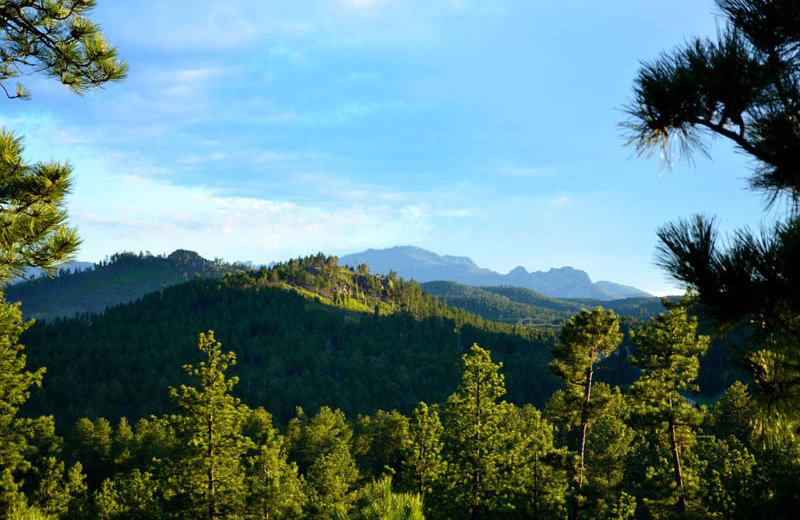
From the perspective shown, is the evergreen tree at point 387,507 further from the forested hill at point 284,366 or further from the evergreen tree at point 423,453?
the forested hill at point 284,366

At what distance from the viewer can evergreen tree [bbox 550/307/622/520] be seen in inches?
819

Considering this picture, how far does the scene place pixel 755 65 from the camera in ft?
16.6

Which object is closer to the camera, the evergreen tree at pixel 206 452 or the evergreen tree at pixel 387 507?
the evergreen tree at pixel 387 507

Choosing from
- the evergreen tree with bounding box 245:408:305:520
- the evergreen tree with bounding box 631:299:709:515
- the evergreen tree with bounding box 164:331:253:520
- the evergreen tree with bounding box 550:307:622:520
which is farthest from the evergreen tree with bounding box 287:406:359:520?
the evergreen tree with bounding box 631:299:709:515

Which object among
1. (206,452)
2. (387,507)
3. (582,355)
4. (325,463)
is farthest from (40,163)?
(325,463)

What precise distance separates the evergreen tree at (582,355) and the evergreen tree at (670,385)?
2493mm

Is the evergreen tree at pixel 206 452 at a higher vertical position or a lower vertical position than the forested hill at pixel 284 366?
higher

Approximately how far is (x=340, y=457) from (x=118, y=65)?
50.9m

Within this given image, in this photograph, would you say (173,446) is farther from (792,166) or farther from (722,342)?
(792,166)

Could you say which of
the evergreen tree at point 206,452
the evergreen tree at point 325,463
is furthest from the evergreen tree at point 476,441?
the evergreen tree at point 206,452

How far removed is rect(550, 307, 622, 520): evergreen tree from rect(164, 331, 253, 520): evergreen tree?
674 inches

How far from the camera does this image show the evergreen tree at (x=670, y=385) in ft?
69.5

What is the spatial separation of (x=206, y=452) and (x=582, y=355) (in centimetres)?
1975

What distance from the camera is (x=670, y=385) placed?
2159 cm
